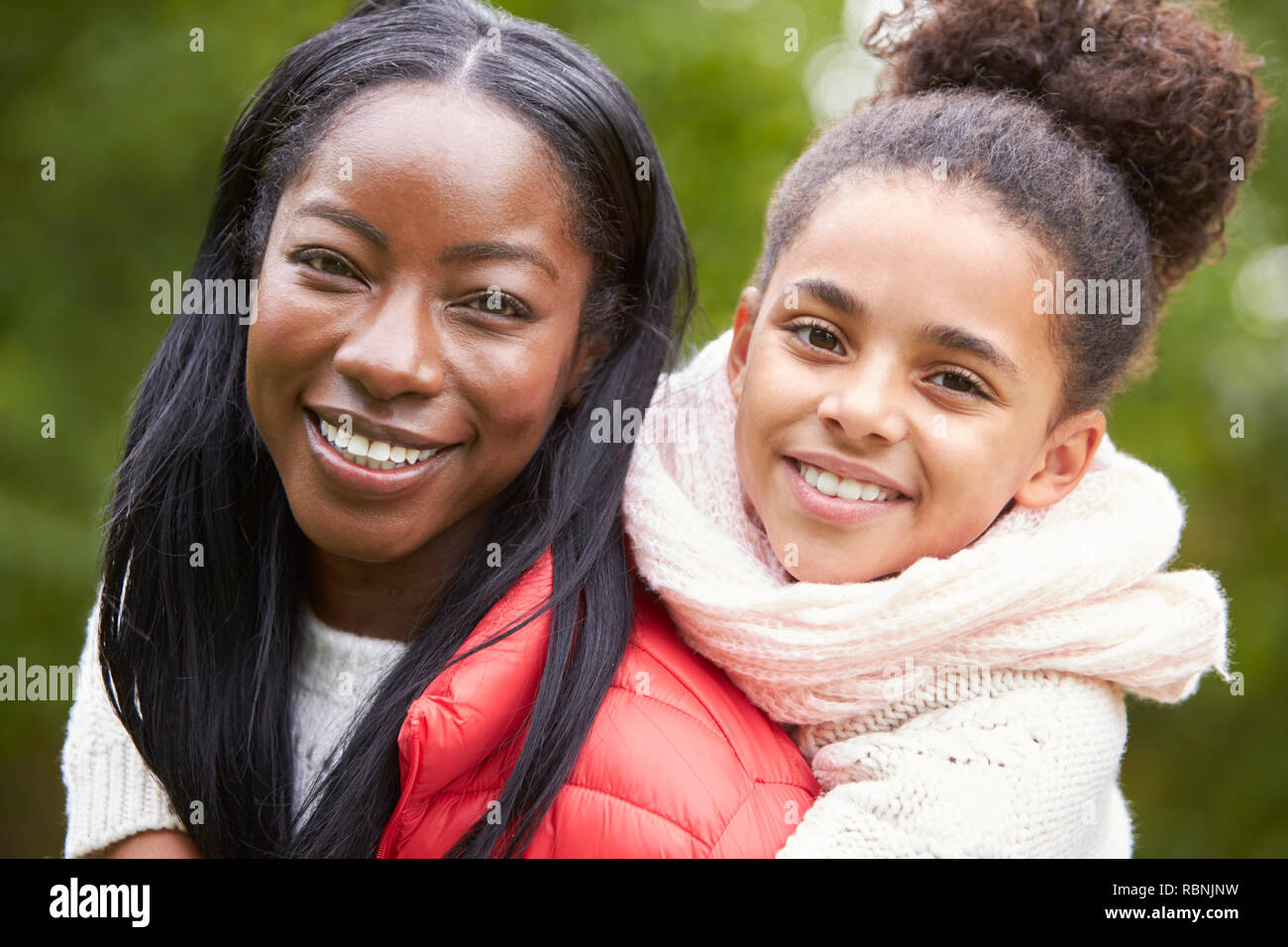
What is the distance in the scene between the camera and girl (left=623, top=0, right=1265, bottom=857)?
1.98 metres

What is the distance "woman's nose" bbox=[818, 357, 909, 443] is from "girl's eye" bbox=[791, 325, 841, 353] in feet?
0.26

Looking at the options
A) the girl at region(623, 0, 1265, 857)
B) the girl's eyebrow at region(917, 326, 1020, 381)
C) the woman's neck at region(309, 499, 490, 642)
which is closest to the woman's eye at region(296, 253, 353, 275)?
the woman's neck at region(309, 499, 490, 642)

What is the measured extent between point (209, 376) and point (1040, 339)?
1.60m

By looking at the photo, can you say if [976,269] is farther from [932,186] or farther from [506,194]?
[506,194]

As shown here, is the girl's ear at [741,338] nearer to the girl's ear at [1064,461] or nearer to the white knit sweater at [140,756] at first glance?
the girl's ear at [1064,461]

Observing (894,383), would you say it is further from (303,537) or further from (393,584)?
(303,537)

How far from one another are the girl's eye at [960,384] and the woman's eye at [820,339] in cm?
18

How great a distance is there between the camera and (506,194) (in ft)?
6.61

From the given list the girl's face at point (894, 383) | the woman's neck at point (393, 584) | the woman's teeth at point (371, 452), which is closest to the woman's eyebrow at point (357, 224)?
the woman's teeth at point (371, 452)

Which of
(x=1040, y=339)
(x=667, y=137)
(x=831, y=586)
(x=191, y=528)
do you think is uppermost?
(x=667, y=137)

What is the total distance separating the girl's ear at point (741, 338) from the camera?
2352 millimetres

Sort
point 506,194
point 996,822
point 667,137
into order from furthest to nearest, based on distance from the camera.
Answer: point 667,137 → point 506,194 → point 996,822

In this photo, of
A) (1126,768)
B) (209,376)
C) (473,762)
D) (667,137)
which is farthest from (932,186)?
(1126,768)

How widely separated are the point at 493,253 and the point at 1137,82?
122 cm
